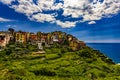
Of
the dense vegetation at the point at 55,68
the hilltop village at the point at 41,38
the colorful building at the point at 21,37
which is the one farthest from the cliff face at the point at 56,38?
the dense vegetation at the point at 55,68

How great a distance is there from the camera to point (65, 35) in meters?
183

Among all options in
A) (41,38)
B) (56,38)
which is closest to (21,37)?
(41,38)

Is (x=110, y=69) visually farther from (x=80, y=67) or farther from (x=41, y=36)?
(x=41, y=36)

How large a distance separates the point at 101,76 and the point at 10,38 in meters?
87.1

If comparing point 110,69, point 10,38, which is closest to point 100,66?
point 110,69

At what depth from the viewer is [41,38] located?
593ft

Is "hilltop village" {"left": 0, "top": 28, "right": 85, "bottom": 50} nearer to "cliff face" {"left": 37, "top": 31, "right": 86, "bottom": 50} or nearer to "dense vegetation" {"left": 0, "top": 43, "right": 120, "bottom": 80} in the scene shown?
"cliff face" {"left": 37, "top": 31, "right": 86, "bottom": 50}

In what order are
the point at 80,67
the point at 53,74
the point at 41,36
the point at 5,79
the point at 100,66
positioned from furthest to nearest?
the point at 41,36, the point at 100,66, the point at 80,67, the point at 53,74, the point at 5,79

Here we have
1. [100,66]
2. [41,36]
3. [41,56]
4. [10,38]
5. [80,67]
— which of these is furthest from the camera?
[41,36]

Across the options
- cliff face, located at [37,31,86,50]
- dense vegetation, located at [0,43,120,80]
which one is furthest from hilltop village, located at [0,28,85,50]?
dense vegetation, located at [0,43,120,80]

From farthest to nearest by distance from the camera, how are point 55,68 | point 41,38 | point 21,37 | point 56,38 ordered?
point 56,38
point 41,38
point 21,37
point 55,68

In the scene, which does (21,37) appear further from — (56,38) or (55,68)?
(55,68)

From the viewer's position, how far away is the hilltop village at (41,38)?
523 ft

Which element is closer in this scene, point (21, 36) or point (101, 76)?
point (101, 76)
